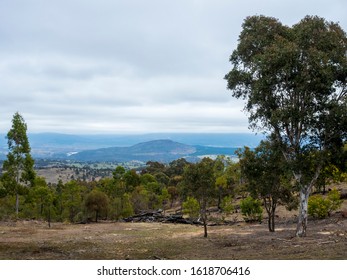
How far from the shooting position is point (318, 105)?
20.9 m

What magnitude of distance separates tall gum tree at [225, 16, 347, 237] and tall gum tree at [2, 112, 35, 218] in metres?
25.8

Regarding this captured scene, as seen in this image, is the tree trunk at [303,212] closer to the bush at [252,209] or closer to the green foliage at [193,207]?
Result: the bush at [252,209]

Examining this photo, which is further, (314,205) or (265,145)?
(314,205)

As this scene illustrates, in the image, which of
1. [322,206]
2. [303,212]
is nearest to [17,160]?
[303,212]

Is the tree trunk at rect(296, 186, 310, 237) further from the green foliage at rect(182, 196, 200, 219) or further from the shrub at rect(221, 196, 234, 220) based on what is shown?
the green foliage at rect(182, 196, 200, 219)

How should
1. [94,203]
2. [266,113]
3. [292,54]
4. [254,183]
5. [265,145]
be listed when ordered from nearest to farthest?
[292,54]
[266,113]
[265,145]
[254,183]
[94,203]

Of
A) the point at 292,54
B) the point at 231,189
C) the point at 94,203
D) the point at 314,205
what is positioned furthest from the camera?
the point at 231,189

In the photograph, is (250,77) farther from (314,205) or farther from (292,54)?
(314,205)

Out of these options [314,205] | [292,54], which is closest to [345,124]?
[292,54]

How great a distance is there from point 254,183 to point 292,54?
1067cm

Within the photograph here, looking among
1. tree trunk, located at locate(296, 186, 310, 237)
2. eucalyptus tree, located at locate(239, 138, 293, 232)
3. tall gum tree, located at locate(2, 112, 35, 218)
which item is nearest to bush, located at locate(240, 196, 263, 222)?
eucalyptus tree, located at locate(239, 138, 293, 232)

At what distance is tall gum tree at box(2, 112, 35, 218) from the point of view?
3791 centimetres

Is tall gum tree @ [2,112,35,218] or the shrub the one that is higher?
tall gum tree @ [2,112,35,218]

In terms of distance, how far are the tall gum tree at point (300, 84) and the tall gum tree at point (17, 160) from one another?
25813 millimetres
